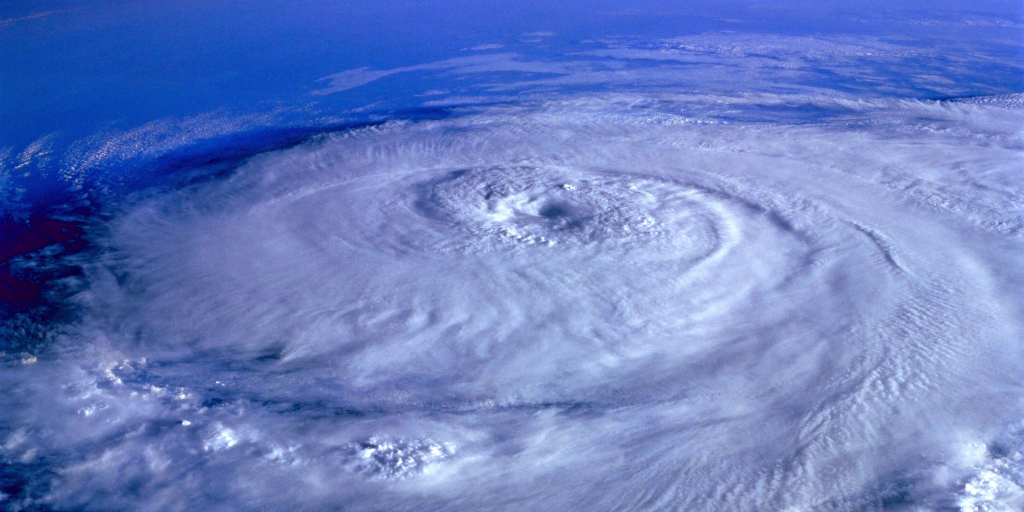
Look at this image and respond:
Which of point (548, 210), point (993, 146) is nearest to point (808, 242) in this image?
point (548, 210)

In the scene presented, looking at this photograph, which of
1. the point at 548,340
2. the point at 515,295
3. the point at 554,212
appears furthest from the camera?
the point at 554,212

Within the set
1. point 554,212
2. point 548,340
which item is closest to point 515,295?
point 548,340

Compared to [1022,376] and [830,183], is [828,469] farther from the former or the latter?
[830,183]

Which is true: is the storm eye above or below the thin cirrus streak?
above

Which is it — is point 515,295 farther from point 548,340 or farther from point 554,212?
point 554,212

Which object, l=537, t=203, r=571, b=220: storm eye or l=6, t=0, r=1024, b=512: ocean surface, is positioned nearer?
l=6, t=0, r=1024, b=512: ocean surface
